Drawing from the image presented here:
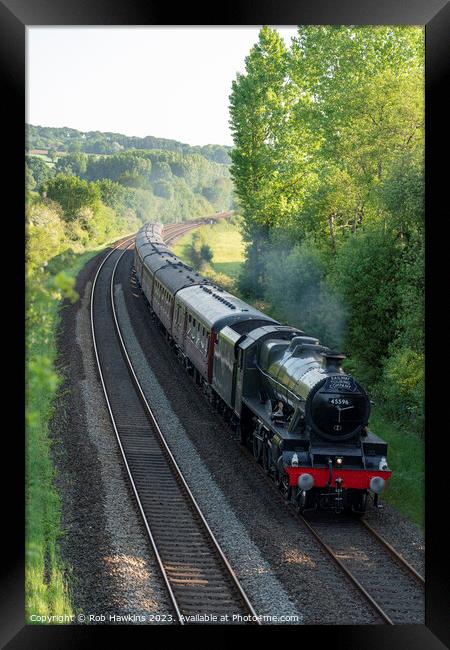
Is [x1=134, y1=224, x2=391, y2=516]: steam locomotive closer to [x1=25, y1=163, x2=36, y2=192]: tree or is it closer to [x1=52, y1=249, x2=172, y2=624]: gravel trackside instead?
[x1=52, y1=249, x2=172, y2=624]: gravel trackside

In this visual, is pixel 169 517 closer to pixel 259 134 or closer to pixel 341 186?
pixel 259 134

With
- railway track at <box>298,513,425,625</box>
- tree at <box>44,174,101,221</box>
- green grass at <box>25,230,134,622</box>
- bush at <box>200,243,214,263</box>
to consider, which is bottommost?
railway track at <box>298,513,425,625</box>

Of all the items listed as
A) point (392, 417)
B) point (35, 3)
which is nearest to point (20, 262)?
point (35, 3)

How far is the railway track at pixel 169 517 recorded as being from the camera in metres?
10.6

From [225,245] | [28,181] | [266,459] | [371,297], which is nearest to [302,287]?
[371,297]

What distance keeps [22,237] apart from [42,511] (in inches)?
220

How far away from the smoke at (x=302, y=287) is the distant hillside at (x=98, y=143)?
4.64m

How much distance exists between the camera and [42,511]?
43.8 ft

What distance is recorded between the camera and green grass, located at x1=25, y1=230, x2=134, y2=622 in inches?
377

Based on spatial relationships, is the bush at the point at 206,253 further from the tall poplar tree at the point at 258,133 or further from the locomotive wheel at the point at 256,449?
the locomotive wheel at the point at 256,449

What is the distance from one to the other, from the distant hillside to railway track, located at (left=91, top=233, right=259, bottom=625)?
6.69m

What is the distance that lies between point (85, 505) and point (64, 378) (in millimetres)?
8325

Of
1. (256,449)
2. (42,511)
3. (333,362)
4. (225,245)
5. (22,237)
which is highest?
(225,245)

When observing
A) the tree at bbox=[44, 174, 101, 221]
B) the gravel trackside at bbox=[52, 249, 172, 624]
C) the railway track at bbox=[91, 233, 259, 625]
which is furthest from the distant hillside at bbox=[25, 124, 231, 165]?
the railway track at bbox=[91, 233, 259, 625]
